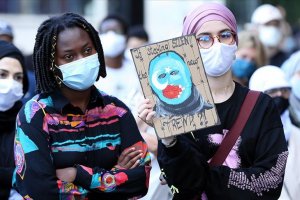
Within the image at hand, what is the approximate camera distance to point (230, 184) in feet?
12.8

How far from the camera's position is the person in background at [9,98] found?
15.9 feet

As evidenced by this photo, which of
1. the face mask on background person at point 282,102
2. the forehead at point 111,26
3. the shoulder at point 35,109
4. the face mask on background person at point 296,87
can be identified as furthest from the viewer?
the forehead at point 111,26

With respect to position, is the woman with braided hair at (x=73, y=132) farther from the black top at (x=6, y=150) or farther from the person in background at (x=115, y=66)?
the person in background at (x=115, y=66)

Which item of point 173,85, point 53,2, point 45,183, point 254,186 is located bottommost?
point 254,186

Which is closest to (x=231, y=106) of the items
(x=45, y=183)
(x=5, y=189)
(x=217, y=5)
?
(x=217, y=5)

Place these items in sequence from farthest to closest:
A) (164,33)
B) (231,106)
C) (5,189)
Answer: (164,33), (5,189), (231,106)

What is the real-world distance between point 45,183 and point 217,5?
4.37 feet

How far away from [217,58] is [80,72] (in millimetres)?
725

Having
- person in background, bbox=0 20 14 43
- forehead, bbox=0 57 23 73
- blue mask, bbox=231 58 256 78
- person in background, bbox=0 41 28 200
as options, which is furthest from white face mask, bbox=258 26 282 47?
forehead, bbox=0 57 23 73

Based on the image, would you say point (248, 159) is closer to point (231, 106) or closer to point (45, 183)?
point (231, 106)

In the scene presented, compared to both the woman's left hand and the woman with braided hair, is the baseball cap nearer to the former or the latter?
the woman with braided hair

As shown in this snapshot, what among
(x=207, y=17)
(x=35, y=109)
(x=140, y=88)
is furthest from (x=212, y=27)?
(x=140, y=88)

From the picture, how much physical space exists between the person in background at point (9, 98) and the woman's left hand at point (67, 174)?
82 centimetres

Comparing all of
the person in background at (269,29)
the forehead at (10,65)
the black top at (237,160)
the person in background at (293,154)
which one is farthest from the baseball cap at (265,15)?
the black top at (237,160)
